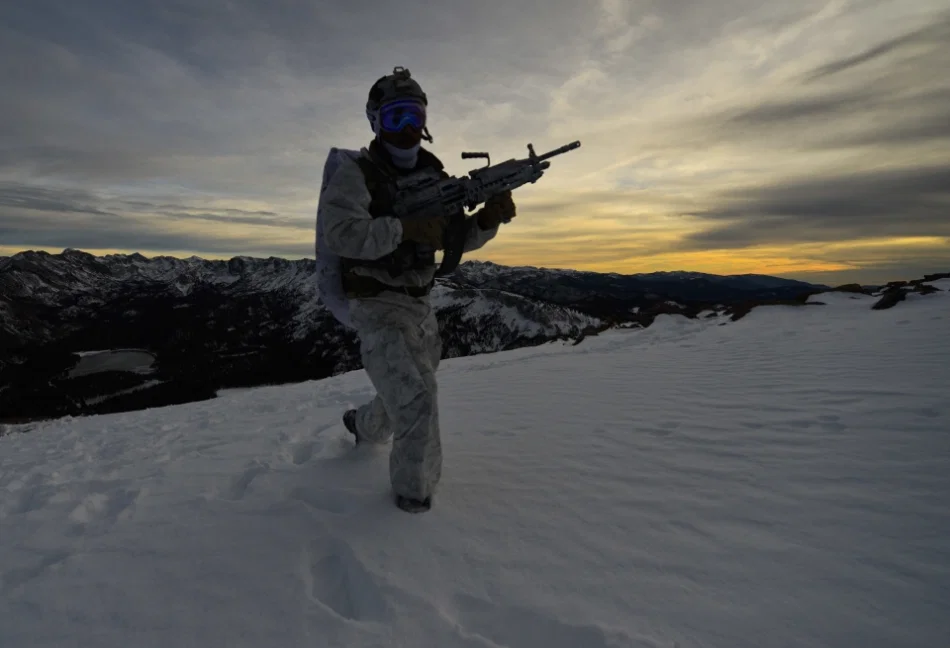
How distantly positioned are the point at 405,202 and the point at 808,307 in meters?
17.7

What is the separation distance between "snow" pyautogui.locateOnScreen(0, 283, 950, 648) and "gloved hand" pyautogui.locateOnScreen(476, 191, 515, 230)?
7.36 ft

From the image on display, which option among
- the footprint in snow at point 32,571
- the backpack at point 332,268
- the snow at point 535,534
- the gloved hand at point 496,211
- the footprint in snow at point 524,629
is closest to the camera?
the footprint in snow at point 524,629

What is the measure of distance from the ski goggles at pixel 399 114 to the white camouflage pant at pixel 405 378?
1391mm

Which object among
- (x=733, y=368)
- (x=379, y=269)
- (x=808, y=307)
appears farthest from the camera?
(x=808, y=307)

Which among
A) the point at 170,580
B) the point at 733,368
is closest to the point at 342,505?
the point at 170,580

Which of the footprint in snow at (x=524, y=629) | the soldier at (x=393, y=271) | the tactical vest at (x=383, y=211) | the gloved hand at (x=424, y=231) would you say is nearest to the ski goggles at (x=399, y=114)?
the soldier at (x=393, y=271)

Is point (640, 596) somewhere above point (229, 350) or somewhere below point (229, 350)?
above

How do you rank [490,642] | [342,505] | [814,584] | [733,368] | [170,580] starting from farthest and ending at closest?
[733,368]
[342,505]
[170,580]
[814,584]
[490,642]

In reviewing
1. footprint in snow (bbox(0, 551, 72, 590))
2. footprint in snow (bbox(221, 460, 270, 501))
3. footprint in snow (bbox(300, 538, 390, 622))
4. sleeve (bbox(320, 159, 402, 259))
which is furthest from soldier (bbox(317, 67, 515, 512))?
footprint in snow (bbox(0, 551, 72, 590))

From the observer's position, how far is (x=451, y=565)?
274 centimetres

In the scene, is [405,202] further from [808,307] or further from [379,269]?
[808,307]

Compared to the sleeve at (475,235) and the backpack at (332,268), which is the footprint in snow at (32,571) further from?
the sleeve at (475,235)

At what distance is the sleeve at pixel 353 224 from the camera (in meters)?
3.50

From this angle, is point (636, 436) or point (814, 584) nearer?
point (814, 584)
